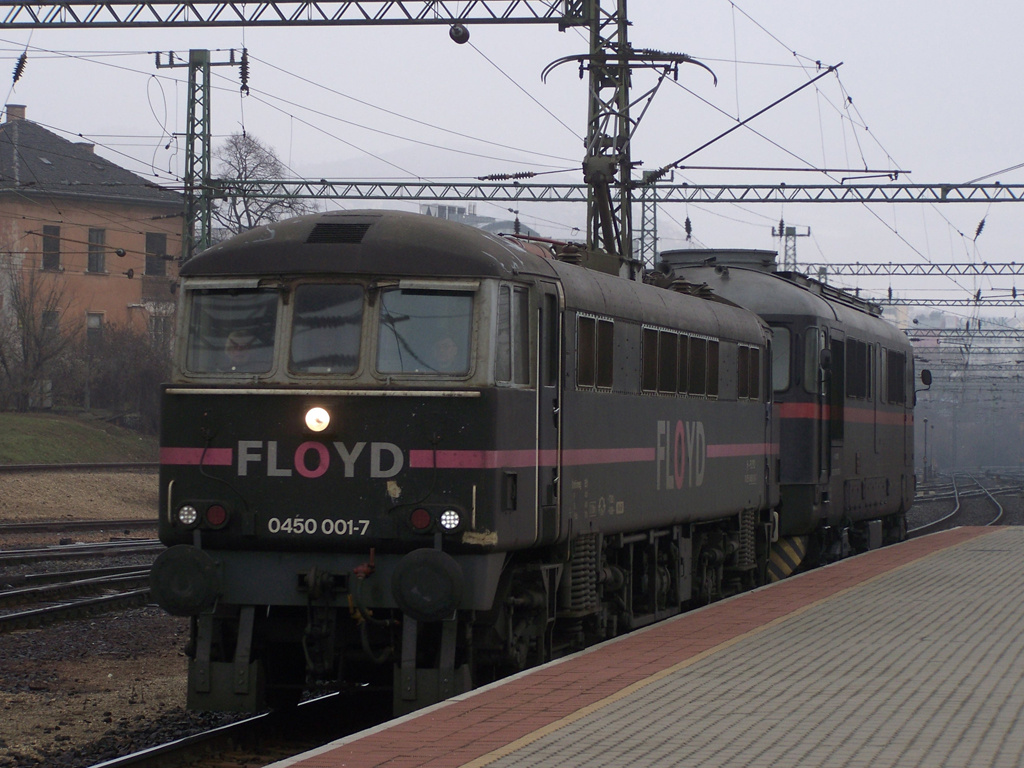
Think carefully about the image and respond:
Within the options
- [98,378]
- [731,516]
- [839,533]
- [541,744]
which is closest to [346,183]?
[98,378]

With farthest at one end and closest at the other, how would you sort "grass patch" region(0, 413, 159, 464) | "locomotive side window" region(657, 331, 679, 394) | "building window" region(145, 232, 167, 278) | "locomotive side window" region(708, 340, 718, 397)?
"building window" region(145, 232, 167, 278), "grass patch" region(0, 413, 159, 464), "locomotive side window" region(708, 340, 718, 397), "locomotive side window" region(657, 331, 679, 394)

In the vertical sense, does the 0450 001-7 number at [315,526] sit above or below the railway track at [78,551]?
above

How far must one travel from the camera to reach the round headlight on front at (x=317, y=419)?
9281 millimetres

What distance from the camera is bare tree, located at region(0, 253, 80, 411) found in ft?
143

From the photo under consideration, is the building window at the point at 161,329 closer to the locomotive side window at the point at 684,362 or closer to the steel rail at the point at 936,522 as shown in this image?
the steel rail at the point at 936,522

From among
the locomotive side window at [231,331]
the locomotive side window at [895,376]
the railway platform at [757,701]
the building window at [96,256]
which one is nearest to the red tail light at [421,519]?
the railway platform at [757,701]

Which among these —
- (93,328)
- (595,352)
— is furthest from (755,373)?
(93,328)

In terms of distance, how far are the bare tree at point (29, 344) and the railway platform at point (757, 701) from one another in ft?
113

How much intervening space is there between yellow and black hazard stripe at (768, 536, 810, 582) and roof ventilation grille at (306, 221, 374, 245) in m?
9.76

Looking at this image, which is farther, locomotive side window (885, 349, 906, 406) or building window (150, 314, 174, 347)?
building window (150, 314, 174, 347)

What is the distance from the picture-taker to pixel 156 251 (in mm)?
57906

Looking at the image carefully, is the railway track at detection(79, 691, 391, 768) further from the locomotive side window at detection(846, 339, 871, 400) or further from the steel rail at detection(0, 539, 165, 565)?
the locomotive side window at detection(846, 339, 871, 400)

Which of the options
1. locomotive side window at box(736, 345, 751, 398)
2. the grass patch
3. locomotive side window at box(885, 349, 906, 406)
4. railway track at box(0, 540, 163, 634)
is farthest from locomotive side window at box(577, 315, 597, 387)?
the grass patch

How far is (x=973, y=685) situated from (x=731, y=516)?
652 centimetres
